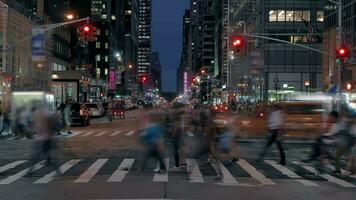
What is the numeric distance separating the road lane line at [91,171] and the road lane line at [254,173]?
4152 millimetres

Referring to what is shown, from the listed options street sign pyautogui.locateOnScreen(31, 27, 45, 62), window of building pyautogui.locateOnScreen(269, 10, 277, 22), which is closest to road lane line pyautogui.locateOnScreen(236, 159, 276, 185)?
street sign pyautogui.locateOnScreen(31, 27, 45, 62)

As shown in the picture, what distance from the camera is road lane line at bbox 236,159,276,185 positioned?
15305 millimetres

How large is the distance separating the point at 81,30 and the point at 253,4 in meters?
70.9

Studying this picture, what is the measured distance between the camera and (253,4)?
4028 inches

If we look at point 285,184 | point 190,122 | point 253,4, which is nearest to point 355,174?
point 285,184

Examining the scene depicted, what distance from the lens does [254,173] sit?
1706 centimetres

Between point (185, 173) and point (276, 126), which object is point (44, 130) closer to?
point (185, 173)

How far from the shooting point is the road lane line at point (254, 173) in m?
15.3

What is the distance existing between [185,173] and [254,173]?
1.90 m

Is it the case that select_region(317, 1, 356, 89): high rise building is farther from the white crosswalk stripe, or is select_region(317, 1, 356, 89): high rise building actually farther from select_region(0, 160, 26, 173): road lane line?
the white crosswalk stripe

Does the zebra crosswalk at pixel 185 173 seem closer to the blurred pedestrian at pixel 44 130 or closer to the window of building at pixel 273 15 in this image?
the blurred pedestrian at pixel 44 130

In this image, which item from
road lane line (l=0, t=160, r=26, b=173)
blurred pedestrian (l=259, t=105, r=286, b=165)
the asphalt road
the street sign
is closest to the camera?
the asphalt road

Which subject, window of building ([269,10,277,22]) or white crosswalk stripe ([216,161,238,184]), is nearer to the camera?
white crosswalk stripe ([216,161,238,184])

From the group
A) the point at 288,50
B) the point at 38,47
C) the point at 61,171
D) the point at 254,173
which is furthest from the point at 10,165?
the point at 288,50
